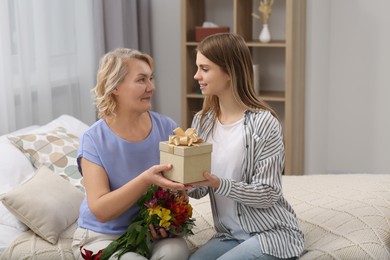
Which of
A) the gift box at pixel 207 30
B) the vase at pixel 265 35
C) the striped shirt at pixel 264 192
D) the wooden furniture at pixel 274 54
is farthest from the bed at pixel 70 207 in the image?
the gift box at pixel 207 30

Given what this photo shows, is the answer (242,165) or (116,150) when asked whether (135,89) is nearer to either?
(116,150)

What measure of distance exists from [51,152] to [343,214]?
1.21m

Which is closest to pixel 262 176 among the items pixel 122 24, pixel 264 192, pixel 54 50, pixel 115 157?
pixel 264 192

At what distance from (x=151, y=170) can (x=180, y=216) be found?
0.63 feet

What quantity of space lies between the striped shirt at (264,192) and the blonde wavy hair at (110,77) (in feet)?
1.34

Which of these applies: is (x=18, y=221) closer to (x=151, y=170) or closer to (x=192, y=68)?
(x=151, y=170)

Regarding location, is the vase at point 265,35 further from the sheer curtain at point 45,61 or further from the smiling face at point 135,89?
the smiling face at point 135,89

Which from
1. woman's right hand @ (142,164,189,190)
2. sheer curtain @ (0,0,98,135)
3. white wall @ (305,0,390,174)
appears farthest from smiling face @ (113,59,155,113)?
white wall @ (305,0,390,174)

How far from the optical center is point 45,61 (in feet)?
12.3

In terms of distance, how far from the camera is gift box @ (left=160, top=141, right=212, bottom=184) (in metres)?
2.04

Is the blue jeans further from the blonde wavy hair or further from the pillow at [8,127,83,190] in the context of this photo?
the pillow at [8,127,83,190]

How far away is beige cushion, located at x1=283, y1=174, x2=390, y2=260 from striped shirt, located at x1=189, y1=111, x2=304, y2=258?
0.11 m

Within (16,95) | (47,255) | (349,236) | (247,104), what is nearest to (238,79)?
(247,104)

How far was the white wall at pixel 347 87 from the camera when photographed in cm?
436
